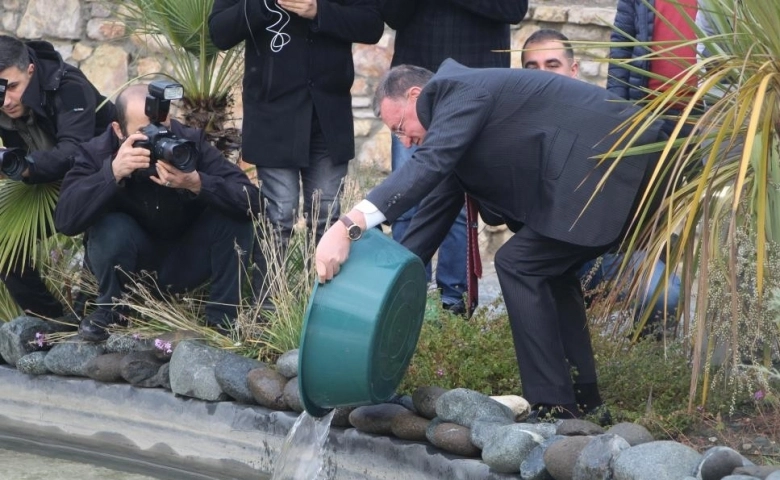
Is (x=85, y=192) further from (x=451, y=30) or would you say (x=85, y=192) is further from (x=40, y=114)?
(x=451, y=30)

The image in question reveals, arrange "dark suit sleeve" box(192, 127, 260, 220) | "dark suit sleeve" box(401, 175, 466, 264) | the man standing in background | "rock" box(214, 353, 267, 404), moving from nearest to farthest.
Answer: "dark suit sleeve" box(401, 175, 466, 264), "rock" box(214, 353, 267, 404), "dark suit sleeve" box(192, 127, 260, 220), the man standing in background

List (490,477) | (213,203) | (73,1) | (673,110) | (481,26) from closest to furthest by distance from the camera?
(490,477) → (673,110) → (213,203) → (481,26) → (73,1)

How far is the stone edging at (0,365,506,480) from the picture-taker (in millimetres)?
4254

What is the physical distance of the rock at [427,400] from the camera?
4.17 m

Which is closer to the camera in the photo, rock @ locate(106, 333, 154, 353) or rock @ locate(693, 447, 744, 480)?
rock @ locate(693, 447, 744, 480)

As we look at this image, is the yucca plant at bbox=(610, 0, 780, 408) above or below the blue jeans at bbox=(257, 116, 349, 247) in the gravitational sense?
above

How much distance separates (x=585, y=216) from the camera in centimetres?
407

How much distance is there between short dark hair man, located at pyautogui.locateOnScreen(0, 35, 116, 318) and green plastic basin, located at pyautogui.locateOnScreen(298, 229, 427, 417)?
5.85 feet

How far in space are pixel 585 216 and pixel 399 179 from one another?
608mm

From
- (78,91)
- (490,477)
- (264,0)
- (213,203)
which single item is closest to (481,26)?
(264,0)

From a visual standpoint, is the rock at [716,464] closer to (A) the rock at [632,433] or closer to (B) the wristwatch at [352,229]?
(A) the rock at [632,433]

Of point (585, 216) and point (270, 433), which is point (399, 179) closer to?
point (585, 216)

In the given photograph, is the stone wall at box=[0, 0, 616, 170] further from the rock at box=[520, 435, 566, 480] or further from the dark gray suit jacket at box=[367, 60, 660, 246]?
the rock at box=[520, 435, 566, 480]

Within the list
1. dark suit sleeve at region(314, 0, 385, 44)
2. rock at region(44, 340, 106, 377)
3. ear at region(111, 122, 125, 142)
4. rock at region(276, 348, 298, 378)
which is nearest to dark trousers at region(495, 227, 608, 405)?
rock at region(276, 348, 298, 378)
